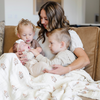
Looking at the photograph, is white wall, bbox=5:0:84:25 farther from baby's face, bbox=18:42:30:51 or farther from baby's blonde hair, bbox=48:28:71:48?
baby's blonde hair, bbox=48:28:71:48

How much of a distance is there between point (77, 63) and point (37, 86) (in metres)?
0.45

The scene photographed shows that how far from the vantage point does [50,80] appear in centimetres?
126

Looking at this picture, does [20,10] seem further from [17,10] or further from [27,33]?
[27,33]

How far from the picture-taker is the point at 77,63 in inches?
56.2

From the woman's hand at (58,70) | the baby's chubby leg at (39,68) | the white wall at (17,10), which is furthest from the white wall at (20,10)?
the woman's hand at (58,70)

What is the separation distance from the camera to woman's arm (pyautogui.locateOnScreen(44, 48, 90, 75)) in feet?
4.45

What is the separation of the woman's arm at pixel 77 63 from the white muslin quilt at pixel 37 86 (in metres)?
0.05

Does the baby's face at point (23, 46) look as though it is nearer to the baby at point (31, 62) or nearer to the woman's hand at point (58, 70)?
the baby at point (31, 62)

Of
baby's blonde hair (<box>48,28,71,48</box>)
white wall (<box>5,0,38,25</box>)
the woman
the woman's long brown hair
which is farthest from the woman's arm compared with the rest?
white wall (<box>5,0,38,25</box>)

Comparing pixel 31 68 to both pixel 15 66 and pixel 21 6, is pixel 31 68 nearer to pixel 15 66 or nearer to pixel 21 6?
pixel 15 66

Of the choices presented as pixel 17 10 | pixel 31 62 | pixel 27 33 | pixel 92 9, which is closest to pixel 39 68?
pixel 31 62

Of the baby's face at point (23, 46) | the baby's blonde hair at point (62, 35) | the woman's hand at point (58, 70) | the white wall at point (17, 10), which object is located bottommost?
the woman's hand at point (58, 70)

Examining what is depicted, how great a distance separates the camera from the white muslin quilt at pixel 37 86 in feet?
3.63

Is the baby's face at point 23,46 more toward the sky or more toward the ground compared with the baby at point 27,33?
more toward the ground
